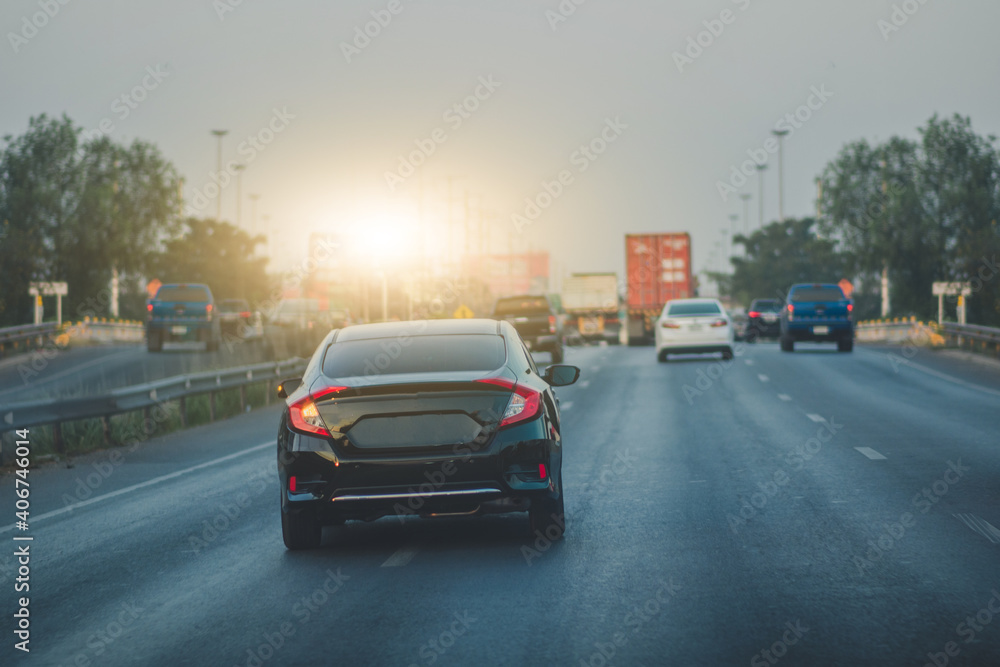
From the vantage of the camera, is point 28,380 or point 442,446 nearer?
point 442,446

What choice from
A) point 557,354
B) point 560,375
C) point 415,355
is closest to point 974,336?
point 557,354

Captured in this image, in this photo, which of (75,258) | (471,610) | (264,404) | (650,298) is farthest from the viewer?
(75,258)

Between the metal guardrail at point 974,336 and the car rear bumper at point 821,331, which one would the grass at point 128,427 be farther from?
the metal guardrail at point 974,336

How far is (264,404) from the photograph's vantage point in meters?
25.4

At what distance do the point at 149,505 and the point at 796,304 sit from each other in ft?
92.4

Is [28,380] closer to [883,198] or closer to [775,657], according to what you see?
[775,657]

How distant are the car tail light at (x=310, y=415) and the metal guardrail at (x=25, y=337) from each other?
109ft

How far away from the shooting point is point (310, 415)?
8047mm

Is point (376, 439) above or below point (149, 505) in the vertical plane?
above

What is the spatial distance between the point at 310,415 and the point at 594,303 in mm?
46934

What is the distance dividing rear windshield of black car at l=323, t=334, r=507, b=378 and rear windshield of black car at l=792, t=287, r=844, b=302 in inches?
1151

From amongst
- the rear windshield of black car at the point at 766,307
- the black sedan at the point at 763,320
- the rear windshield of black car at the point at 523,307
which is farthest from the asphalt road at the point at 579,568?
the rear windshield of black car at the point at 766,307

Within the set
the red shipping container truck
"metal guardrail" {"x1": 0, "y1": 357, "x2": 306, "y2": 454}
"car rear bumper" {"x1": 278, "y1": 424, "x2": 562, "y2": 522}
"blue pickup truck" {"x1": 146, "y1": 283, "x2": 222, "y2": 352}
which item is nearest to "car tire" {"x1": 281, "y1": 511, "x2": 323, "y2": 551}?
"car rear bumper" {"x1": 278, "y1": 424, "x2": 562, "y2": 522}

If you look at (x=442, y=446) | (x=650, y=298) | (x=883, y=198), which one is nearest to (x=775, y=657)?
(x=442, y=446)
